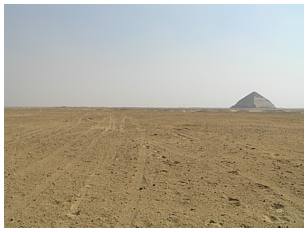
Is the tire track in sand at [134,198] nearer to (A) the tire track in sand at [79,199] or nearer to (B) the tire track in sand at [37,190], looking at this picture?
(A) the tire track in sand at [79,199]

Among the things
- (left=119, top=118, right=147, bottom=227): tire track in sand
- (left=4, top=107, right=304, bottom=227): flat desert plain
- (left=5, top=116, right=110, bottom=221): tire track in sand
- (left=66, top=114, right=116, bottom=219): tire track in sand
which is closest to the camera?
(left=119, top=118, right=147, bottom=227): tire track in sand

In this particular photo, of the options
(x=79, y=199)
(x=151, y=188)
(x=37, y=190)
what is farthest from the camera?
(x=151, y=188)

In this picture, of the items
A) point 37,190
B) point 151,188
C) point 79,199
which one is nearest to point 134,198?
point 151,188

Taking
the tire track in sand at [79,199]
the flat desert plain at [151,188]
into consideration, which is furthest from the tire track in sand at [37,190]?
the tire track in sand at [79,199]

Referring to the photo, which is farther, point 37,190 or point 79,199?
point 37,190

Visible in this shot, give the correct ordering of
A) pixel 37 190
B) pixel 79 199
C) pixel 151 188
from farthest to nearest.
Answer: pixel 151 188 < pixel 37 190 < pixel 79 199

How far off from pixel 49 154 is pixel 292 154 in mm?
7260

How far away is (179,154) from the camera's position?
12641 millimetres

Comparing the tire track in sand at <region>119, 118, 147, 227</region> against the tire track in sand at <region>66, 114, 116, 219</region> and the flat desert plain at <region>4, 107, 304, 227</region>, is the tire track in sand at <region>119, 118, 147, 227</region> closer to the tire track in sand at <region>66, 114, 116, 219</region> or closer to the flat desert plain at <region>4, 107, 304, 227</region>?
the flat desert plain at <region>4, 107, 304, 227</region>

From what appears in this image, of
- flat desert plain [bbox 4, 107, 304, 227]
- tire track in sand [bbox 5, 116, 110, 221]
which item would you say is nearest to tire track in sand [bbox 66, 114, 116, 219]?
flat desert plain [bbox 4, 107, 304, 227]

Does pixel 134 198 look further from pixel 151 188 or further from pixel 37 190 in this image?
pixel 37 190

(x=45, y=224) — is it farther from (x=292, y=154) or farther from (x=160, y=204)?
(x=292, y=154)

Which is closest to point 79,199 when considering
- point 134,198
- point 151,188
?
point 134,198
